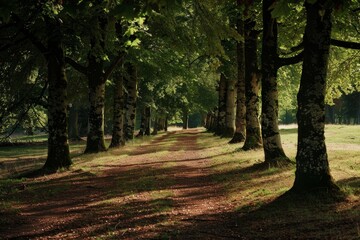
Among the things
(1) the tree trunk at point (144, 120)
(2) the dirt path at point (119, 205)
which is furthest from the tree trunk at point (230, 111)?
(2) the dirt path at point (119, 205)

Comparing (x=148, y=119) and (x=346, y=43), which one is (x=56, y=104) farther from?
(x=148, y=119)

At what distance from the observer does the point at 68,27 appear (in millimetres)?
14602

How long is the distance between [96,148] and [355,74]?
48.3ft

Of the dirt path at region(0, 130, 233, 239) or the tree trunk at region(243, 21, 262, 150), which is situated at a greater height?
the tree trunk at region(243, 21, 262, 150)

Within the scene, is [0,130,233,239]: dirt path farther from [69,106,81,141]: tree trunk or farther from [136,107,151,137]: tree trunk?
[136,107,151,137]: tree trunk

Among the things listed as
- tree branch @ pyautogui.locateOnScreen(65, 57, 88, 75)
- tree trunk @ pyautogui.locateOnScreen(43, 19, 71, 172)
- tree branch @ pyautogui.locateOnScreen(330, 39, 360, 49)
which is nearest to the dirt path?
tree trunk @ pyautogui.locateOnScreen(43, 19, 71, 172)

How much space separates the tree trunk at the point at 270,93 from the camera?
13.8 meters

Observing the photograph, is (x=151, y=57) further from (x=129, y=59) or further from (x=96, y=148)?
(x=96, y=148)

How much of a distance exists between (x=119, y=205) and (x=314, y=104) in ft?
16.5

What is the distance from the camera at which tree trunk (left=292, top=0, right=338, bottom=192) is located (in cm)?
893

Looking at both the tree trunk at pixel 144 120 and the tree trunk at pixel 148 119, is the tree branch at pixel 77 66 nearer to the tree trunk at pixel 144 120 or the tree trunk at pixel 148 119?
the tree trunk at pixel 144 120

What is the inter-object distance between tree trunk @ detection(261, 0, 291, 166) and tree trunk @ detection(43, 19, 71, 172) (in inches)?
288

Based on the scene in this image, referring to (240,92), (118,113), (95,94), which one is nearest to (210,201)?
(95,94)

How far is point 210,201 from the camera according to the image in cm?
1008
